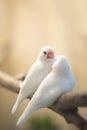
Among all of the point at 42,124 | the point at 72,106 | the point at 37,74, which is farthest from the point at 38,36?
the point at 72,106

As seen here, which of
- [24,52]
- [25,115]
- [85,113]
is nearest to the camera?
[25,115]

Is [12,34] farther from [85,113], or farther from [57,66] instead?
[57,66]

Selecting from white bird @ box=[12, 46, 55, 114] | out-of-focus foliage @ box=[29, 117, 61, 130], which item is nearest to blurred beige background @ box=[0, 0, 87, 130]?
out-of-focus foliage @ box=[29, 117, 61, 130]

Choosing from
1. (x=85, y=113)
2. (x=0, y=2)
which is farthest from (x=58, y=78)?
(x=0, y=2)

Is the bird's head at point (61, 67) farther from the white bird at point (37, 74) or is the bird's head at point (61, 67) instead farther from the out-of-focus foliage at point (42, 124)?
the out-of-focus foliage at point (42, 124)

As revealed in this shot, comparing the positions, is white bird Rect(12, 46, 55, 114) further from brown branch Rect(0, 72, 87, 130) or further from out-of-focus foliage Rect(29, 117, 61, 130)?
out-of-focus foliage Rect(29, 117, 61, 130)

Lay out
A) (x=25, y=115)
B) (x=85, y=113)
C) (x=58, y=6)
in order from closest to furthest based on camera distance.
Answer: (x=25, y=115) → (x=85, y=113) → (x=58, y=6)

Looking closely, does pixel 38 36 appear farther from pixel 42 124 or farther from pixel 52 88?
pixel 52 88
